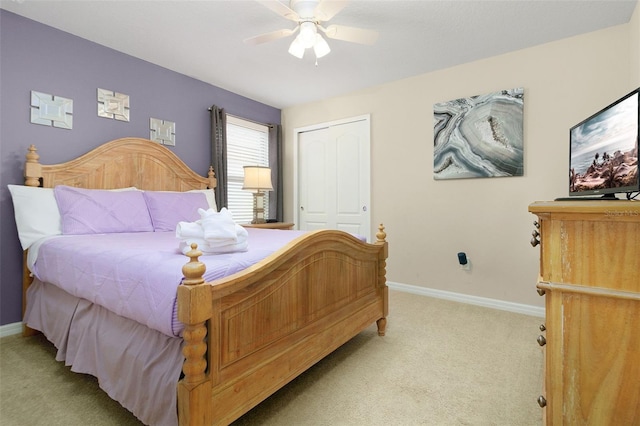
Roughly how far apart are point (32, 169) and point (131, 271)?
174cm

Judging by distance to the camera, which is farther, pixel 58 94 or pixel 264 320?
pixel 58 94

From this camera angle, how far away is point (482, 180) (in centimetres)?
308

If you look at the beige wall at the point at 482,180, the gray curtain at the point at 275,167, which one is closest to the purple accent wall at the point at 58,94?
the gray curtain at the point at 275,167

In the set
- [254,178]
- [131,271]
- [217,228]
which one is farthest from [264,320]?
[254,178]

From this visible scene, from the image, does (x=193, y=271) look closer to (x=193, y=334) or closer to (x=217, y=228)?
(x=193, y=334)

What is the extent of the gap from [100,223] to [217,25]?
1771 mm

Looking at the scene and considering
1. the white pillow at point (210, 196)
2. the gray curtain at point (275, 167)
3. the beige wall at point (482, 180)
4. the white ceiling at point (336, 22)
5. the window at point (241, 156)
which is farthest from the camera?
the gray curtain at point (275, 167)

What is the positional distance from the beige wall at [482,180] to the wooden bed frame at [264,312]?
49.7 inches

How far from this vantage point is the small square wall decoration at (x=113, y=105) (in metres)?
2.79

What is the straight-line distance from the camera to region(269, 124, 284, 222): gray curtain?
4.39 meters

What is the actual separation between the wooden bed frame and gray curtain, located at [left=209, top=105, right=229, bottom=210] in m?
1.26

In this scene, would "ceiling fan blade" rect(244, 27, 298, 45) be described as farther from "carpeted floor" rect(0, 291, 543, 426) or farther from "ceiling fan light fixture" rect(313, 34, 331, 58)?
"carpeted floor" rect(0, 291, 543, 426)

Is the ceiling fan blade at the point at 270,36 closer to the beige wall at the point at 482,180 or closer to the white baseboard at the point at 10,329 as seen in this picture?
the beige wall at the point at 482,180

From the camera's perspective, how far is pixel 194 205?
2980 millimetres
